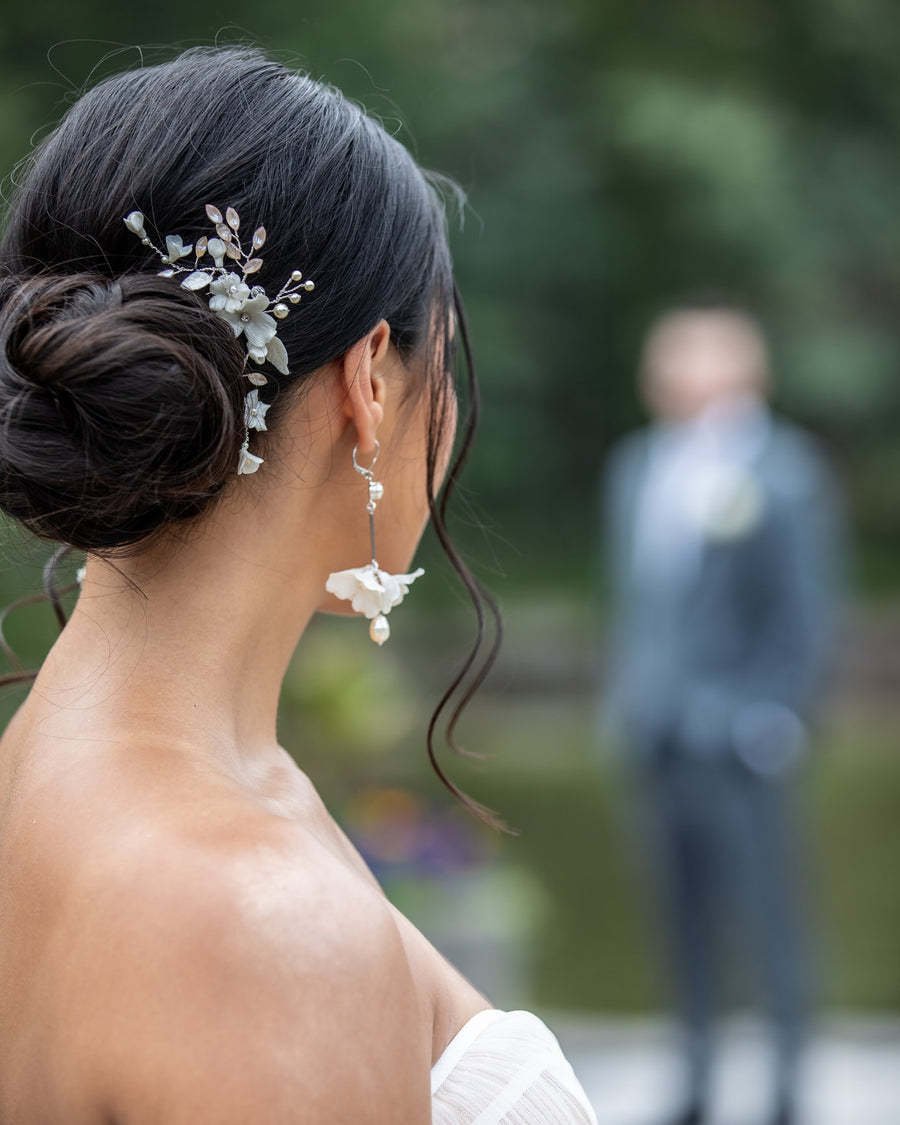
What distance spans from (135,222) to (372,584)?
1.34 ft

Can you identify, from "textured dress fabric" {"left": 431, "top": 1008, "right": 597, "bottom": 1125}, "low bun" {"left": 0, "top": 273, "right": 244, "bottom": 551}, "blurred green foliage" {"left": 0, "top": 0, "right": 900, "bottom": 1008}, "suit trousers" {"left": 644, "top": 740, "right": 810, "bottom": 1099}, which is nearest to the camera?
"low bun" {"left": 0, "top": 273, "right": 244, "bottom": 551}

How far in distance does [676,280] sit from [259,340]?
18.1 metres

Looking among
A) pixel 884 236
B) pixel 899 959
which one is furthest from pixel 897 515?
pixel 899 959

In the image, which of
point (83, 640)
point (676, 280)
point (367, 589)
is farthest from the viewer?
point (676, 280)

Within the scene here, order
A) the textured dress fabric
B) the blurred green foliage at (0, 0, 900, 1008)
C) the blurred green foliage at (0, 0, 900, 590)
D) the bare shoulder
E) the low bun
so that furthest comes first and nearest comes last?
the blurred green foliage at (0, 0, 900, 590), the blurred green foliage at (0, 0, 900, 1008), the textured dress fabric, the low bun, the bare shoulder

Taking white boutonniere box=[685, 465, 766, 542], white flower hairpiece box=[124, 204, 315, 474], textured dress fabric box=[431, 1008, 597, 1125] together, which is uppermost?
white flower hairpiece box=[124, 204, 315, 474]

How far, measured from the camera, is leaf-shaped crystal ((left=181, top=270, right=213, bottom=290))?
112cm

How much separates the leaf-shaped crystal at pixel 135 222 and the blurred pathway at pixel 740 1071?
3.58 meters

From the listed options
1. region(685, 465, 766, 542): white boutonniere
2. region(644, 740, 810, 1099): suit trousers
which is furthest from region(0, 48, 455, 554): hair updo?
region(644, 740, 810, 1099): suit trousers

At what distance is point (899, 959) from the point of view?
5.55 meters

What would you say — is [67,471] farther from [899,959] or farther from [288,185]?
[899,959]

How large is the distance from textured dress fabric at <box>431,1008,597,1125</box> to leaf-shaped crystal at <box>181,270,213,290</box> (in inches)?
29.0

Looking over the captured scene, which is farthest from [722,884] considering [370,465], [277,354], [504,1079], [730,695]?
[277,354]

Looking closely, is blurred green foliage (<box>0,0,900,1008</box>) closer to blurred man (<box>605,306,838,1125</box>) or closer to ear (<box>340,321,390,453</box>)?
blurred man (<box>605,306,838,1125</box>)
